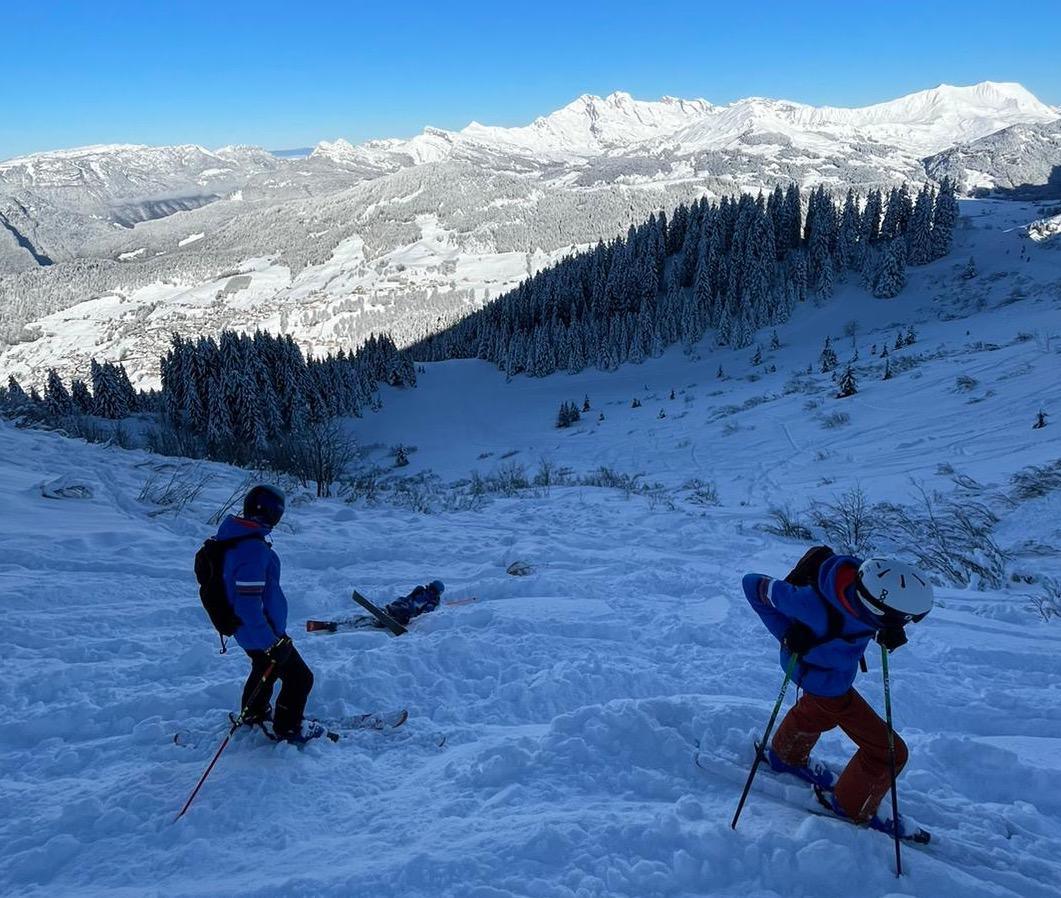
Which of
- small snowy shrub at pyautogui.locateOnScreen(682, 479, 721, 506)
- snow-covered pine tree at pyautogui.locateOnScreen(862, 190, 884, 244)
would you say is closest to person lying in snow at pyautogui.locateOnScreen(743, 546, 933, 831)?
small snowy shrub at pyautogui.locateOnScreen(682, 479, 721, 506)

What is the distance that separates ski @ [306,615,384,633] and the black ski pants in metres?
2.15

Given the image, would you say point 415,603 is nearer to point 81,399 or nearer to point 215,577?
point 215,577

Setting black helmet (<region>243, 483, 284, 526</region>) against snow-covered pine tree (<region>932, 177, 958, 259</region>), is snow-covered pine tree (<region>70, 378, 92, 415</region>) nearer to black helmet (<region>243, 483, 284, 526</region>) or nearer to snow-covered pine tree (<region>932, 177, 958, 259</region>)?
black helmet (<region>243, 483, 284, 526</region>)

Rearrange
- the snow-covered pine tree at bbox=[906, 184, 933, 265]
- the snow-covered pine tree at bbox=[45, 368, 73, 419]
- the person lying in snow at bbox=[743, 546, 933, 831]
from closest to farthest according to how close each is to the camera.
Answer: the person lying in snow at bbox=[743, 546, 933, 831] < the snow-covered pine tree at bbox=[45, 368, 73, 419] < the snow-covered pine tree at bbox=[906, 184, 933, 265]

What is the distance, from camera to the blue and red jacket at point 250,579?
418 cm

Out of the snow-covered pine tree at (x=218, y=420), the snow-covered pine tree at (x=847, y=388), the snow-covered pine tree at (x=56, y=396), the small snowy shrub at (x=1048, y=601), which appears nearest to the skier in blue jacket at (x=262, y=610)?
the small snowy shrub at (x=1048, y=601)

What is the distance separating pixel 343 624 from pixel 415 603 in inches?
37.3

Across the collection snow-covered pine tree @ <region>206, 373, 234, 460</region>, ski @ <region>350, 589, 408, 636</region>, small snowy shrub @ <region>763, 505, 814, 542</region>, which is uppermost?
ski @ <region>350, 589, 408, 636</region>

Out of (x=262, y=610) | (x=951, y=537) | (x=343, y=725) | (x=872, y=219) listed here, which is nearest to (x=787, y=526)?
(x=951, y=537)

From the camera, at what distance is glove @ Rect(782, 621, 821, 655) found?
346 cm

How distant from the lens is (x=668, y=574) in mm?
8945

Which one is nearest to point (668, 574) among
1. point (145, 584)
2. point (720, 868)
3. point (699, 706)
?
point (699, 706)

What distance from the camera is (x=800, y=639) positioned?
11.4 feet

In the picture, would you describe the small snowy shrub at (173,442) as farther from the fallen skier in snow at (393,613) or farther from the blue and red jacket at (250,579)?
the blue and red jacket at (250,579)
